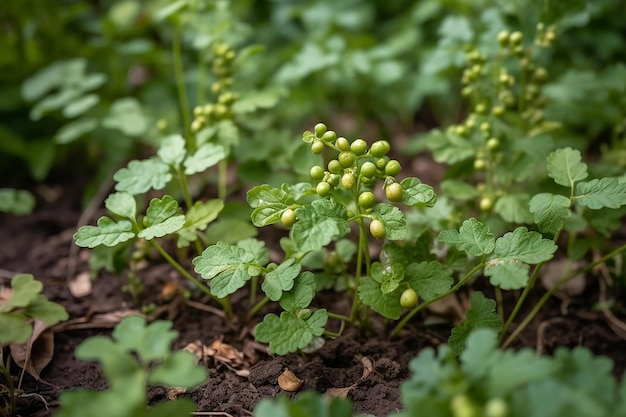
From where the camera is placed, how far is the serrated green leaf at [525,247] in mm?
1323

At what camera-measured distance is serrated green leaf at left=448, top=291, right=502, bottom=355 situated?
1.45m

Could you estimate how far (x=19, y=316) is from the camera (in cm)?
144

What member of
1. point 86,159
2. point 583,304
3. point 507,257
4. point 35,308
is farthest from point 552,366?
point 86,159

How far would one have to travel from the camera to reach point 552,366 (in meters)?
1.01

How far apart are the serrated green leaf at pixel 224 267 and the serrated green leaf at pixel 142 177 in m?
0.27

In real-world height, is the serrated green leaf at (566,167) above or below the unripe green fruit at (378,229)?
below

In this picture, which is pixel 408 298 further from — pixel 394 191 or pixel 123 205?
pixel 123 205

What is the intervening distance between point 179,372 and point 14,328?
0.56 meters

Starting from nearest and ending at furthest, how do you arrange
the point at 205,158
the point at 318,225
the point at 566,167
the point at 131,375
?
the point at 131,375 → the point at 318,225 → the point at 566,167 → the point at 205,158

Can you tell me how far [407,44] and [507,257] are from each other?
1.40 meters

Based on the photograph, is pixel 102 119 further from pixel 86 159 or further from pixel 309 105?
pixel 309 105

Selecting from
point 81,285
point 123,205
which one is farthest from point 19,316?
point 81,285

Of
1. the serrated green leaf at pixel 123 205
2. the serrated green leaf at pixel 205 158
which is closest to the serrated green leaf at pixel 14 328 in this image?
the serrated green leaf at pixel 123 205

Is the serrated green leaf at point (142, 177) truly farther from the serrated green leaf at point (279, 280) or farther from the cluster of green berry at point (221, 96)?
the serrated green leaf at point (279, 280)
